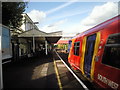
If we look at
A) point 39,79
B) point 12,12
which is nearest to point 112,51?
point 39,79

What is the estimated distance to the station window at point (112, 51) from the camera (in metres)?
3.51

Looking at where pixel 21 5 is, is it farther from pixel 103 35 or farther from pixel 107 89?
pixel 107 89

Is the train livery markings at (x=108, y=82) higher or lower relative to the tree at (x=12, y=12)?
lower

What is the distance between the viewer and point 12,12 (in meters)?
14.1

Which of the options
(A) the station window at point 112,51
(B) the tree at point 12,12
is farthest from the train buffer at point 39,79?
(B) the tree at point 12,12

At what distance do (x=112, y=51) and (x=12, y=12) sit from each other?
13.5 meters

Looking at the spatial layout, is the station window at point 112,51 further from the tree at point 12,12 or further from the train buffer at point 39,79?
the tree at point 12,12

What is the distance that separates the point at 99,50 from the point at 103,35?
2.00 feet

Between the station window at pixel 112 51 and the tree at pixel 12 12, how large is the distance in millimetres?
12931

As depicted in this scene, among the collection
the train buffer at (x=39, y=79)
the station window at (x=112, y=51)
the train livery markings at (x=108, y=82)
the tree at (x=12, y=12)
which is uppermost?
the tree at (x=12, y=12)

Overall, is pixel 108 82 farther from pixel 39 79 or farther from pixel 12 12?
pixel 12 12

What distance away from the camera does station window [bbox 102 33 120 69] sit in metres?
3.51

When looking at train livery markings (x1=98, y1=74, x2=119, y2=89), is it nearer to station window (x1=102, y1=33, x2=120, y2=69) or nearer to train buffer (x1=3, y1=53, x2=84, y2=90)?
station window (x1=102, y1=33, x2=120, y2=69)

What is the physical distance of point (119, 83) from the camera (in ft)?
10.4
